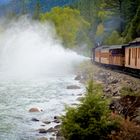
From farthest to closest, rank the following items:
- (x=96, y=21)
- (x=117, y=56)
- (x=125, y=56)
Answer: (x=96, y=21), (x=117, y=56), (x=125, y=56)

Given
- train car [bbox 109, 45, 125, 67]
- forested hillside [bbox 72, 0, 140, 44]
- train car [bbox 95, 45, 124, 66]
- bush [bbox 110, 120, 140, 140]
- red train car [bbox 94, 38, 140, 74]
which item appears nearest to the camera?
bush [bbox 110, 120, 140, 140]

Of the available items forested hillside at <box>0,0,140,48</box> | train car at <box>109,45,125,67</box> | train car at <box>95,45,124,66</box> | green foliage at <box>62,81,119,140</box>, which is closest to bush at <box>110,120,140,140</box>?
green foliage at <box>62,81,119,140</box>

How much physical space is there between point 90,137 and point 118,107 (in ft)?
20.1

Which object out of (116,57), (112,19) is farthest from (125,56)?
(112,19)

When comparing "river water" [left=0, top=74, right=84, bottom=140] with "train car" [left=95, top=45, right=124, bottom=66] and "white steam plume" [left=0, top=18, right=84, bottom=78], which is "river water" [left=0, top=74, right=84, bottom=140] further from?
"white steam plume" [left=0, top=18, right=84, bottom=78]

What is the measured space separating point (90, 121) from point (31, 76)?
54938mm

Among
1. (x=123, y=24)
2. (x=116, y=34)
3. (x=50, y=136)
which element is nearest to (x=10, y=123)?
(x=50, y=136)

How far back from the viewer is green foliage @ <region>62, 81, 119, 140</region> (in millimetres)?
19516

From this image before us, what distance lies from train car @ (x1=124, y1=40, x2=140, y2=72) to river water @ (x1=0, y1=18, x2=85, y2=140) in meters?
6.37

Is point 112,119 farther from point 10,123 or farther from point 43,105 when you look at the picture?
point 43,105

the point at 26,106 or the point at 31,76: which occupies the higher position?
the point at 26,106

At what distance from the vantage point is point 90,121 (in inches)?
774

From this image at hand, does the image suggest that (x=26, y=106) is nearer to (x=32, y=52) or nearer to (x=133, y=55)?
(x=133, y=55)

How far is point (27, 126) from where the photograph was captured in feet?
94.4
